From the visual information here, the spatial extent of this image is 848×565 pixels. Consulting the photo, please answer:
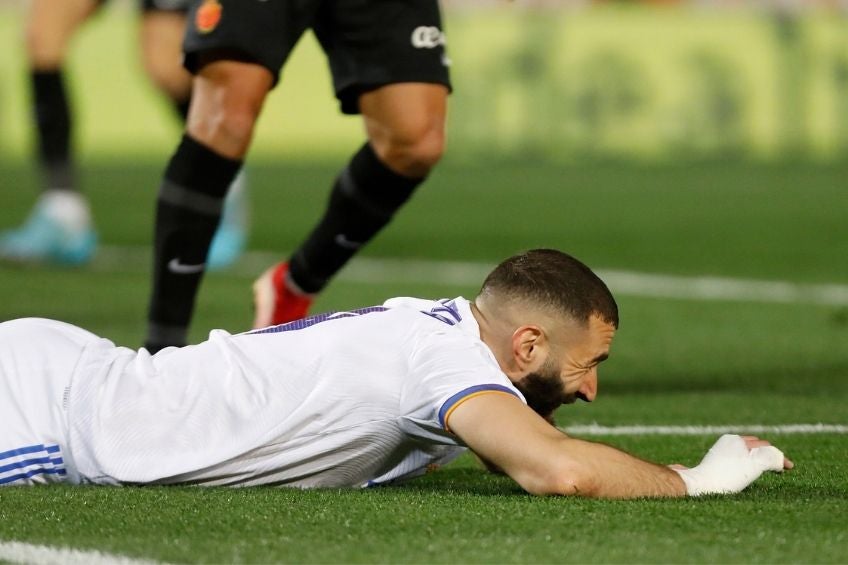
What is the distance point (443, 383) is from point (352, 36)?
177 cm

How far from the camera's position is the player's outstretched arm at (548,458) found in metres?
2.93

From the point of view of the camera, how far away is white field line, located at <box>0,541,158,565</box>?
2580mm

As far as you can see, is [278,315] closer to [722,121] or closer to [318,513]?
[318,513]

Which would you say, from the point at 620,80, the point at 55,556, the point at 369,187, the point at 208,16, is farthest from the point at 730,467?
the point at 620,80

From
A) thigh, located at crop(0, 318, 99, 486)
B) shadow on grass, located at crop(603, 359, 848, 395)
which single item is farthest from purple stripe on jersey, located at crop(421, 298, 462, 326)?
shadow on grass, located at crop(603, 359, 848, 395)

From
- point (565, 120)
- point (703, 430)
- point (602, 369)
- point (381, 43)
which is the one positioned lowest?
point (565, 120)

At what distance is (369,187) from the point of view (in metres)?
4.88

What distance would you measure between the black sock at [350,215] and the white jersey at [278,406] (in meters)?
1.58

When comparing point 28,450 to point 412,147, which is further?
point 412,147

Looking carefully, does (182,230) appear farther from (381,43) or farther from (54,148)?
(54,148)

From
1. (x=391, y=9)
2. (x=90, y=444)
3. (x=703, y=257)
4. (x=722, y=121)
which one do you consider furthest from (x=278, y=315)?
(x=722, y=121)

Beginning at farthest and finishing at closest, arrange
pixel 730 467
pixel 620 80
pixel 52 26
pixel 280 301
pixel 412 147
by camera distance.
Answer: pixel 620 80
pixel 52 26
pixel 280 301
pixel 412 147
pixel 730 467

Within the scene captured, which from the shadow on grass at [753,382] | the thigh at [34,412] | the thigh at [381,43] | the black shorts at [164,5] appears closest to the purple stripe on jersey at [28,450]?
the thigh at [34,412]

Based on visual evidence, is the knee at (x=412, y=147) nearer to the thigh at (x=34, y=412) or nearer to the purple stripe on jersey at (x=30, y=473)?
the thigh at (x=34, y=412)
